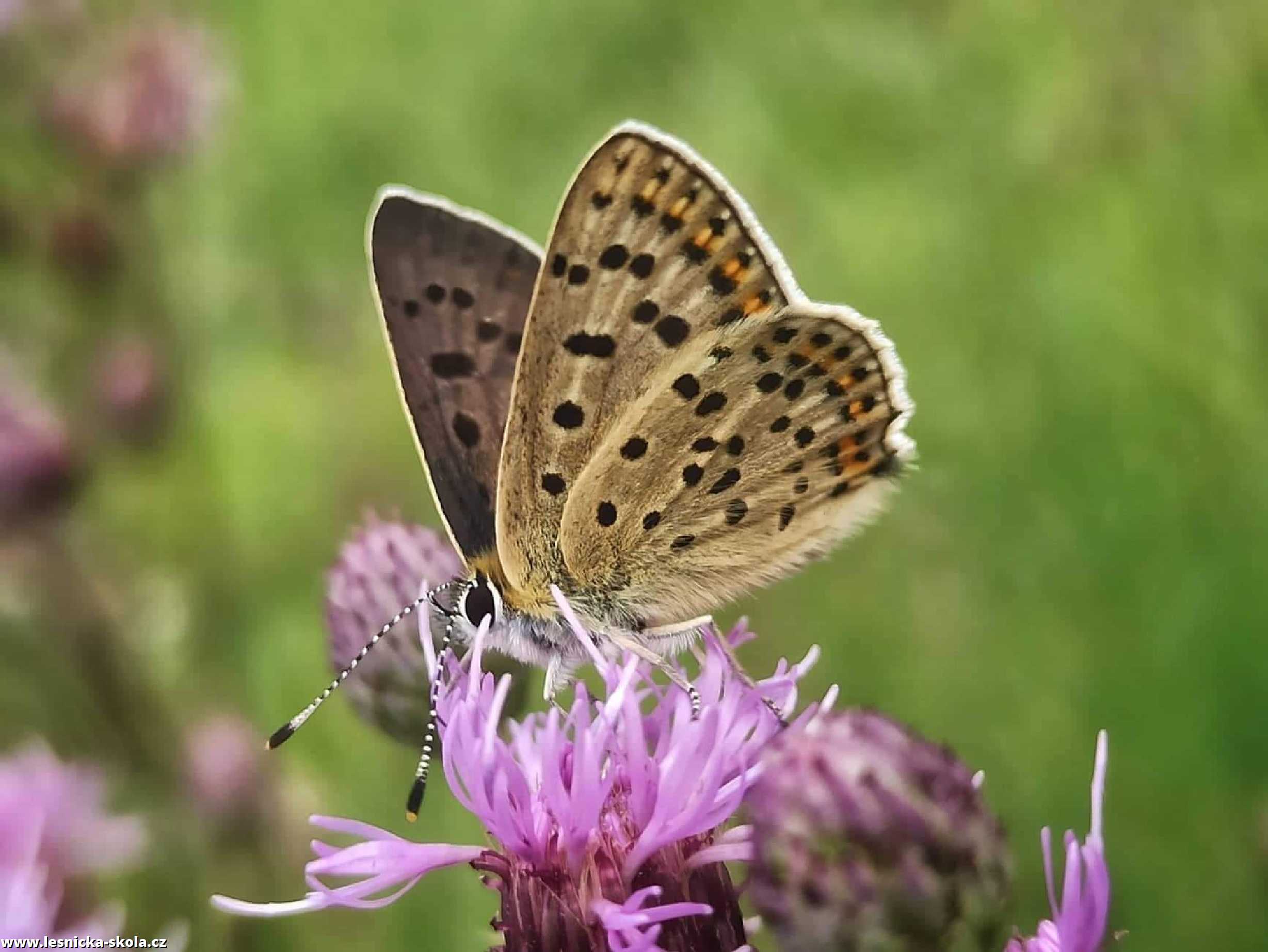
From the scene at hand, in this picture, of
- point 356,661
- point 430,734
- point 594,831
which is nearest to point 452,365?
point 356,661

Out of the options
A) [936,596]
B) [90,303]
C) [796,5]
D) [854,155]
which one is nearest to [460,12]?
[796,5]

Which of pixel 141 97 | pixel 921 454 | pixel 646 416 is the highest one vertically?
pixel 141 97

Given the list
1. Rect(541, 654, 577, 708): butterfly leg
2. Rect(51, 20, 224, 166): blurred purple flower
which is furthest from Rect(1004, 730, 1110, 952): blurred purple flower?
Rect(51, 20, 224, 166): blurred purple flower

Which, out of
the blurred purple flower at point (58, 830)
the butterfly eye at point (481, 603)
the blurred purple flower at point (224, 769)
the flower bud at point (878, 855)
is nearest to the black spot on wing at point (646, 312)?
the butterfly eye at point (481, 603)

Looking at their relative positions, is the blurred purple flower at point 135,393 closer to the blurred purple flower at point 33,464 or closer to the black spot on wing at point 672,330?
the blurred purple flower at point 33,464

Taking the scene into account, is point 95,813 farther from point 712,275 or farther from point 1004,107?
point 1004,107

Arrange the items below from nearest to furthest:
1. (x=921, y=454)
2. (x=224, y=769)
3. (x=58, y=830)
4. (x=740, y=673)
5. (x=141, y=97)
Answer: (x=740, y=673) → (x=58, y=830) → (x=224, y=769) → (x=921, y=454) → (x=141, y=97)

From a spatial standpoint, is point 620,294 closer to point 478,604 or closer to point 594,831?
point 478,604
